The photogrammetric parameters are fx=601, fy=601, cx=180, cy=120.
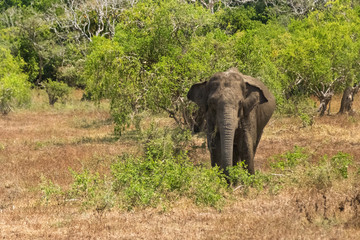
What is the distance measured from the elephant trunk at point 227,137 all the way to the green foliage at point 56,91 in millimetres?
37497

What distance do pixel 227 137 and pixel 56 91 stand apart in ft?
125

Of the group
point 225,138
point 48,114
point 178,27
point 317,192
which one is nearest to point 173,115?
point 178,27

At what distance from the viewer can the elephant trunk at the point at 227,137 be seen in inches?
472

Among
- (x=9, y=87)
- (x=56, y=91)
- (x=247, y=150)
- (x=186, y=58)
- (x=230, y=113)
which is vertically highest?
(x=186, y=58)

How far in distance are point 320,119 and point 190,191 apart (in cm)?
1966

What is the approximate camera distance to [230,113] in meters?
12.1

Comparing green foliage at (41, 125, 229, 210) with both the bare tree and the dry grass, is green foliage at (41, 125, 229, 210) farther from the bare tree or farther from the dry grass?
A: the bare tree

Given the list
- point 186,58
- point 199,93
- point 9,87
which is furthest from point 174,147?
point 9,87

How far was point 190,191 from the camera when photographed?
37.1 feet

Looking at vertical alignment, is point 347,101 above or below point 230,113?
below

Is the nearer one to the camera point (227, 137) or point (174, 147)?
point (227, 137)

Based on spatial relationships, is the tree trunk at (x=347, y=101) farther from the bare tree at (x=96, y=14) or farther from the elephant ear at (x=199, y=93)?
the bare tree at (x=96, y=14)

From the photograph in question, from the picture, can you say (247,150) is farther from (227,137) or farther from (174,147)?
(174,147)

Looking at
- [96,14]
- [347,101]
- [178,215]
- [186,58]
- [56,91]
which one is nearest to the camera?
[178,215]
